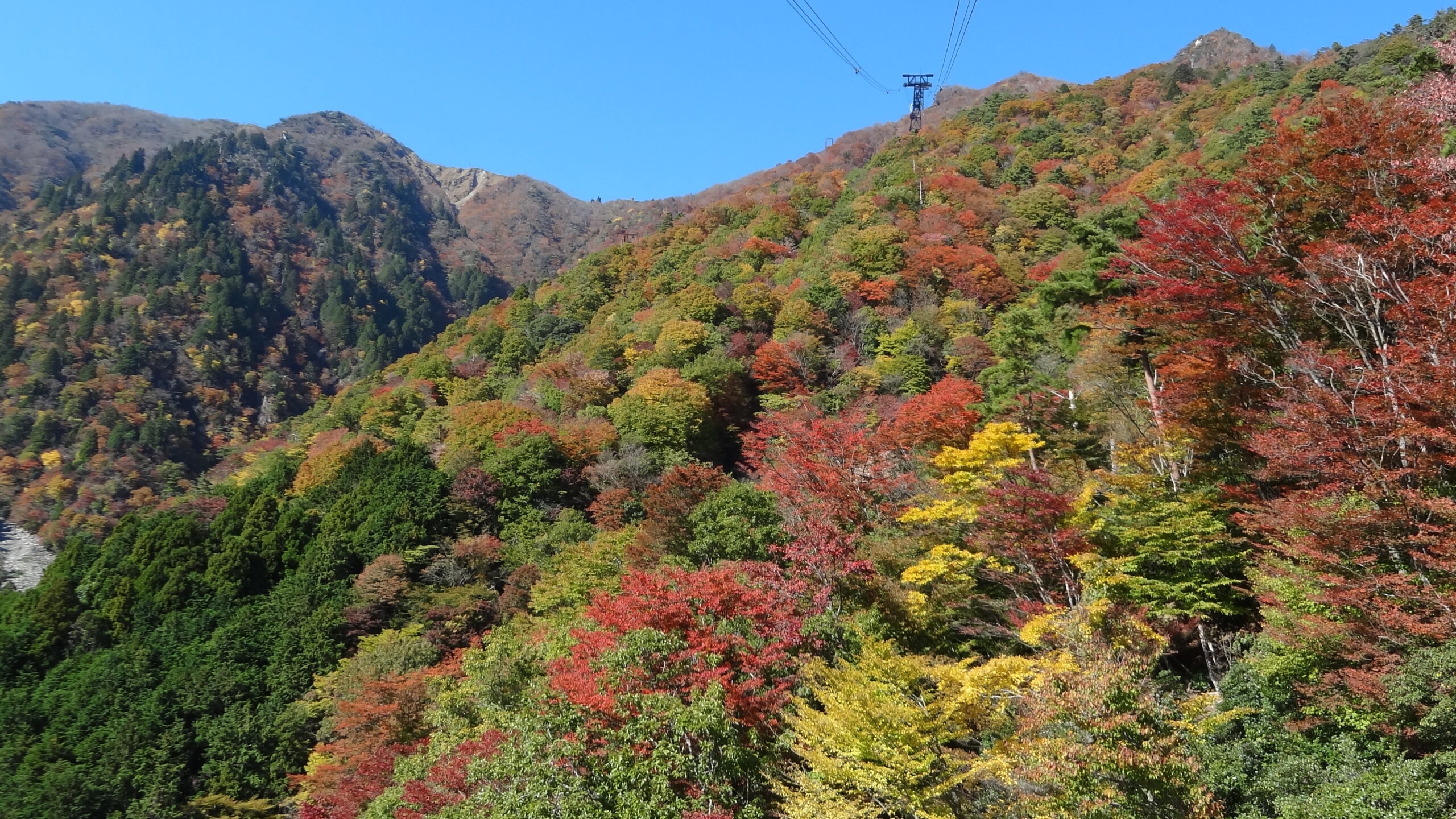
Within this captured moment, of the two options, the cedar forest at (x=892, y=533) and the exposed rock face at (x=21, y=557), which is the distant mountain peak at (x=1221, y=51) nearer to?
the cedar forest at (x=892, y=533)

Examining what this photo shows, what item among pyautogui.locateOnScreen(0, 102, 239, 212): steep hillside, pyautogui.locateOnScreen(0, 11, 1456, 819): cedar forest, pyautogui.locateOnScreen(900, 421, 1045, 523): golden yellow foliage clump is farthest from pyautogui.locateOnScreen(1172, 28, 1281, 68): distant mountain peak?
pyautogui.locateOnScreen(0, 102, 239, 212): steep hillside

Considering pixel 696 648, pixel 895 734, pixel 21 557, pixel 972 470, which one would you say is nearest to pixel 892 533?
pixel 972 470

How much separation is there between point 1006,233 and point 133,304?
92443 mm

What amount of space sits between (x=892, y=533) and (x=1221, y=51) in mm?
76194

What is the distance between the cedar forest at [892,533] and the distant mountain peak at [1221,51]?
16284 millimetres

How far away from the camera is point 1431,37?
4138cm

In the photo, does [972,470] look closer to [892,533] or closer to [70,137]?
[892,533]

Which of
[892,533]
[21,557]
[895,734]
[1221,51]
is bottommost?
[21,557]

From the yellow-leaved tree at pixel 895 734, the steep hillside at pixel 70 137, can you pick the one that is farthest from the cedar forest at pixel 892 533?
the steep hillside at pixel 70 137

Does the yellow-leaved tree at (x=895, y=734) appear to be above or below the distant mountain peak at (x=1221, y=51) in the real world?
below

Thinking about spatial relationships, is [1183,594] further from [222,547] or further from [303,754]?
[222,547]

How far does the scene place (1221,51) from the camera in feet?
234

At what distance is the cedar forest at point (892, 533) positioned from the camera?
1027cm

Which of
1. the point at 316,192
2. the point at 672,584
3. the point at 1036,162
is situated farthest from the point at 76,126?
the point at 672,584
